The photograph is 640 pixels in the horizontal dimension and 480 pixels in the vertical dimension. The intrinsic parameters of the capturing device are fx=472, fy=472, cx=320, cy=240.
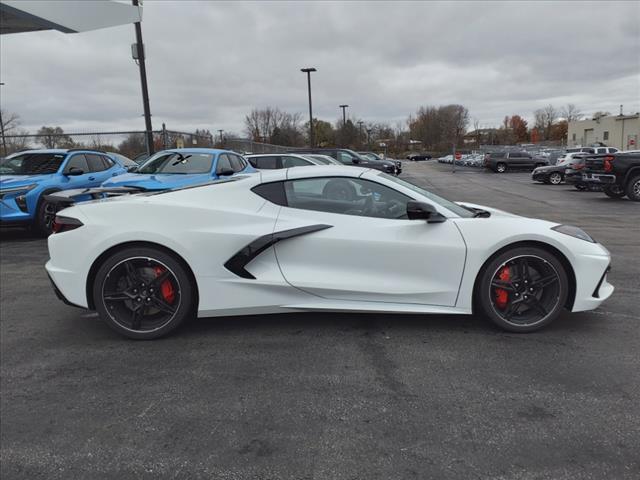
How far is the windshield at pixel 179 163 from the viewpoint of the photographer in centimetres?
942

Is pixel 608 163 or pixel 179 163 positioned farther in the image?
pixel 608 163

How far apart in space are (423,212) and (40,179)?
778 cm

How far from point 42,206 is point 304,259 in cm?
693

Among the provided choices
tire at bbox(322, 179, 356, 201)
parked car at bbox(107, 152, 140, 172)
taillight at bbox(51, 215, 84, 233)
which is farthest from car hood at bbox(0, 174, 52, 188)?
tire at bbox(322, 179, 356, 201)

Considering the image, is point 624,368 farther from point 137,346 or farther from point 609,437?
point 137,346

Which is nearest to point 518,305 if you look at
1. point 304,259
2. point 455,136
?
point 304,259

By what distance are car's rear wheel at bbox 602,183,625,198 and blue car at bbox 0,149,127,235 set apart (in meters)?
14.9

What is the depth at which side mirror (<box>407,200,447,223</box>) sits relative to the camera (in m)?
3.66

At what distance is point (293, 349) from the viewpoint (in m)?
3.57

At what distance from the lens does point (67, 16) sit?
17.3m

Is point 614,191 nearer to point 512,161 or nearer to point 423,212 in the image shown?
point 423,212

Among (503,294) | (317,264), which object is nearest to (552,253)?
(503,294)

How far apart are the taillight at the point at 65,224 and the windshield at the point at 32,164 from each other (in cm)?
610

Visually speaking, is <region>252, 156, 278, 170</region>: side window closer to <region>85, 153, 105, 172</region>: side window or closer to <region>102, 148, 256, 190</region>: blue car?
<region>102, 148, 256, 190</region>: blue car
